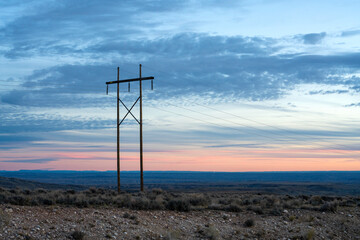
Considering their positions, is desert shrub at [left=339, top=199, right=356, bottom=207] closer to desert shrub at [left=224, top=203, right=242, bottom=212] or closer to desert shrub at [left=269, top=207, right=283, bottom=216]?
desert shrub at [left=269, top=207, right=283, bottom=216]

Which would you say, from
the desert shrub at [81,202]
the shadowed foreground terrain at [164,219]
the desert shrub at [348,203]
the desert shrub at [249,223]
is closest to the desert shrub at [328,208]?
the shadowed foreground terrain at [164,219]

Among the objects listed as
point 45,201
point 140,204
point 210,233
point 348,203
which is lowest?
point 210,233

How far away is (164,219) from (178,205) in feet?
11.2

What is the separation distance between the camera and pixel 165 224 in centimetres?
2289

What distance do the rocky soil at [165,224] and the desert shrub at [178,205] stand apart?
23.2 inches

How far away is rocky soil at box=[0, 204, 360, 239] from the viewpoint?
62.2ft

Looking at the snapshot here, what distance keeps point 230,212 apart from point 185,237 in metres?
7.25

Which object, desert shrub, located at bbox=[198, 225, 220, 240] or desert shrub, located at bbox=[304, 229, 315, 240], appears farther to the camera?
desert shrub, located at bbox=[304, 229, 315, 240]

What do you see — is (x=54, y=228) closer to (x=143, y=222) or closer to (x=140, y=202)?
(x=143, y=222)

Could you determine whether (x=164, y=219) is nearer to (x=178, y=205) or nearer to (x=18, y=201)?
(x=178, y=205)

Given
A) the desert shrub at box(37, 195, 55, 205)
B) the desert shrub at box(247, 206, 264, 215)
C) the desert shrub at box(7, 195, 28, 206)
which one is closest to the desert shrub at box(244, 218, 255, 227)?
the desert shrub at box(247, 206, 264, 215)

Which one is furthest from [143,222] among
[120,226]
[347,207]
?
[347,207]

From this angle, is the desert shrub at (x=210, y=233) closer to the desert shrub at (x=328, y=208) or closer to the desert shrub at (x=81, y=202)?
the desert shrub at (x=81, y=202)

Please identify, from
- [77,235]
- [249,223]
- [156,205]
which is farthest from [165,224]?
[77,235]
